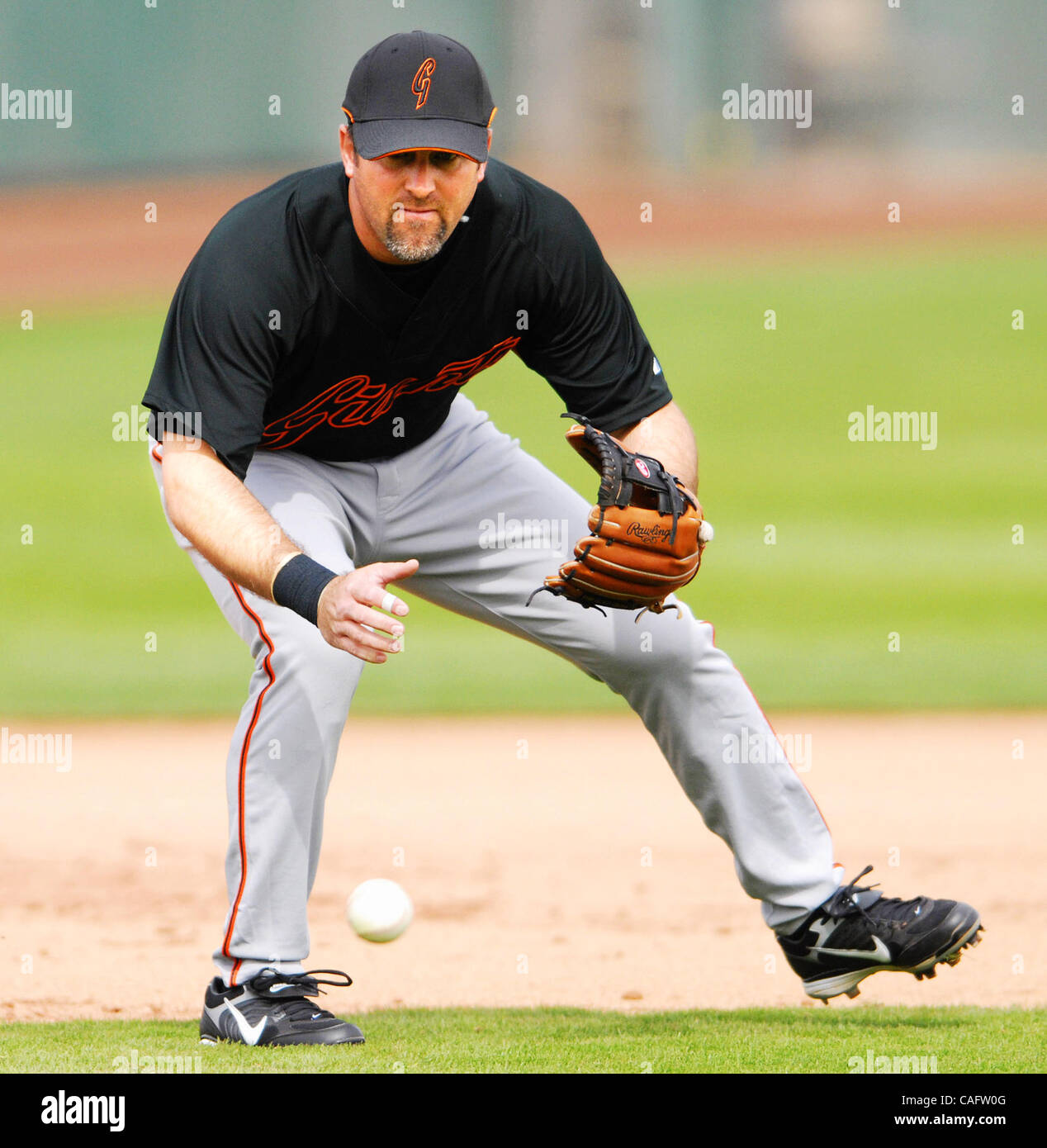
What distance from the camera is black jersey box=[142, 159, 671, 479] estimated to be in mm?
3152

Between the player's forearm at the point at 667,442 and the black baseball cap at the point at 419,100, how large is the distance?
2.54 ft

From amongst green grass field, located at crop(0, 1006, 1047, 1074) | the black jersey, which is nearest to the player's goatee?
the black jersey

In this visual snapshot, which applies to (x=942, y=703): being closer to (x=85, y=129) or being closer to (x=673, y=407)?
(x=673, y=407)

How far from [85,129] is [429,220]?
2528 cm

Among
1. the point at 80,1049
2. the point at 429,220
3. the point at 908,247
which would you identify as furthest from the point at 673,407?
the point at 908,247

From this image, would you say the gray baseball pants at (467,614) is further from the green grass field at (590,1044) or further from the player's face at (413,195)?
the player's face at (413,195)

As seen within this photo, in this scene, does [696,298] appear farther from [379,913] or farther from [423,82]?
[423,82]

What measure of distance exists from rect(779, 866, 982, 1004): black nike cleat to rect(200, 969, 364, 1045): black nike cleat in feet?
3.36

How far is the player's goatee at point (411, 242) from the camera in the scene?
124 inches

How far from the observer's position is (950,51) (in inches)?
1181

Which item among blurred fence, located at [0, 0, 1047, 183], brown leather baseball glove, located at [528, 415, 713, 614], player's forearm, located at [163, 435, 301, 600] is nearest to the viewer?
player's forearm, located at [163, 435, 301, 600]

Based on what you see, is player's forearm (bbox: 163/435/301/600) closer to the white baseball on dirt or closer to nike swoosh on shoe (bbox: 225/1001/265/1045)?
nike swoosh on shoe (bbox: 225/1001/265/1045)

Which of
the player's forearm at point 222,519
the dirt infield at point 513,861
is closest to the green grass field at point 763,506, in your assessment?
the dirt infield at point 513,861

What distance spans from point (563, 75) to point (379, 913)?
26921mm
